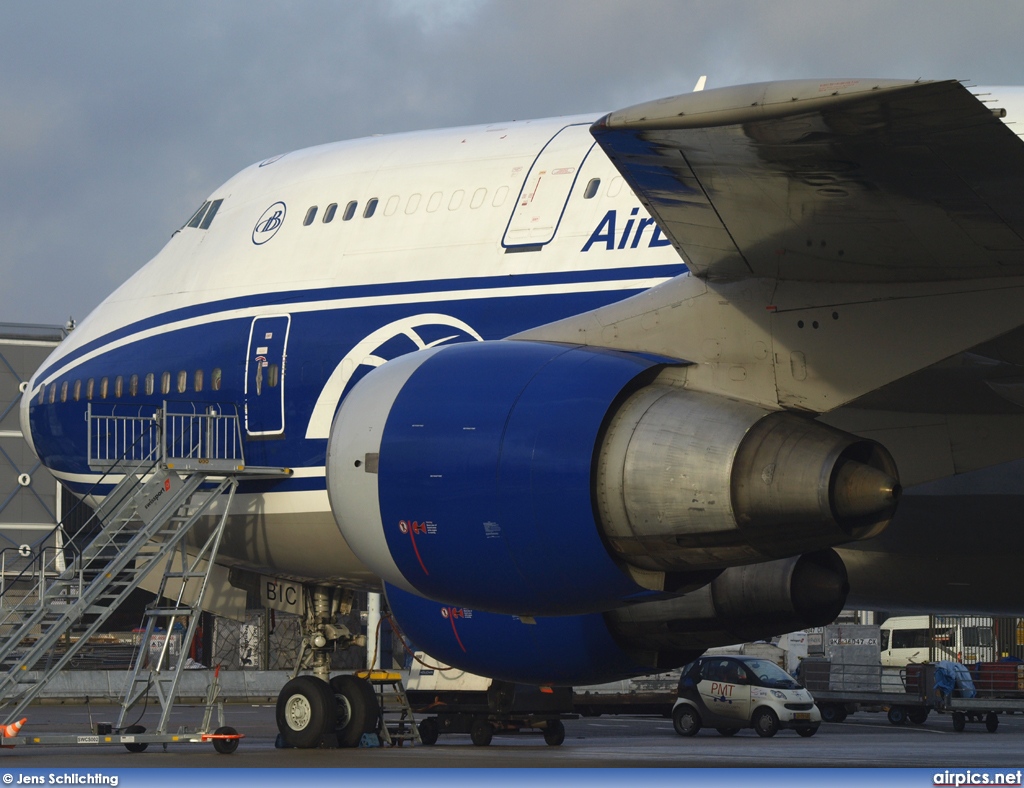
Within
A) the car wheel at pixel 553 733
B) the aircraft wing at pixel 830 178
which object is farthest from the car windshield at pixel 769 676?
the aircraft wing at pixel 830 178

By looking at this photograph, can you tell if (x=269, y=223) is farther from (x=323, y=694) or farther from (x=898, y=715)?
(x=898, y=715)

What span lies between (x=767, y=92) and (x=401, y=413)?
3.43m

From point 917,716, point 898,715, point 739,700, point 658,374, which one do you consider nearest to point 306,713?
point 658,374

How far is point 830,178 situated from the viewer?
21.9ft

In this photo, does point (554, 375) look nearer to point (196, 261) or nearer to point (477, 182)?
point (477, 182)

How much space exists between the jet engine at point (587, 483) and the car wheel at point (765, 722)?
16671mm

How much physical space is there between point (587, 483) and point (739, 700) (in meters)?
18.0

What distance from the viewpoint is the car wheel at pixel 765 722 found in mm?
23875

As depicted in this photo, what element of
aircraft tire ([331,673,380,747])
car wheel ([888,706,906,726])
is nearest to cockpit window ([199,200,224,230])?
aircraft tire ([331,673,380,747])

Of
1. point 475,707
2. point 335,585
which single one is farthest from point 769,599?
point 475,707

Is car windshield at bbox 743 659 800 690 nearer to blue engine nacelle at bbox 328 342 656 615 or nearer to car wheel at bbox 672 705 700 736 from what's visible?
car wheel at bbox 672 705 700 736

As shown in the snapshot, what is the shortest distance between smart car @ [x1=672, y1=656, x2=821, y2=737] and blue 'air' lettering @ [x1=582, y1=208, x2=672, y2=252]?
14948 millimetres

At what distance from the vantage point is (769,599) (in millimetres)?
10062

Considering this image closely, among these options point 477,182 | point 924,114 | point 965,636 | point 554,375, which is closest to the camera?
point 924,114
